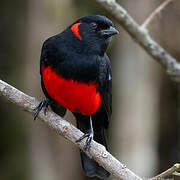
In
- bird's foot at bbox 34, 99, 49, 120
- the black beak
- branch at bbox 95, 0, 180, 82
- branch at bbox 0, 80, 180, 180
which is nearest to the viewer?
A: branch at bbox 0, 80, 180, 180

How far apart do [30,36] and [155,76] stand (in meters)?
2.25

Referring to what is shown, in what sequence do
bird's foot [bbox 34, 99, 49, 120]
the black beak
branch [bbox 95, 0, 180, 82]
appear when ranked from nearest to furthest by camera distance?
bird's foot [bbox 34, 99, 49, 120] < the black beak < branch [bbox 95, 0, 180, 82]

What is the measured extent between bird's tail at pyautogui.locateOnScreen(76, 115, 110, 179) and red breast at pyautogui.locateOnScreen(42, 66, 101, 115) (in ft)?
1.75

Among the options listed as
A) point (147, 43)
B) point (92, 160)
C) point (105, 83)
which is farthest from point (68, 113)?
point (105, 83)

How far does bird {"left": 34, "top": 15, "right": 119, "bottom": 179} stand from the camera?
361 centimetres

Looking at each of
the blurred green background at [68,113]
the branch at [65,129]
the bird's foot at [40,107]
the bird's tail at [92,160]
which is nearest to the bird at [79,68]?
the bird's foot at [40,107]

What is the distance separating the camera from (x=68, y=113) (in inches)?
248

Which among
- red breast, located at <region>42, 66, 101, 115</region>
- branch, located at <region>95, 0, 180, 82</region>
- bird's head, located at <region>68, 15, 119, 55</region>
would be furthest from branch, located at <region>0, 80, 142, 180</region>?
branch, located at <region>95, 0, 180, 82</region>

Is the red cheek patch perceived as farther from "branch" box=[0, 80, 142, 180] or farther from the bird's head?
"branch" box=[0, 80, 142, 180]

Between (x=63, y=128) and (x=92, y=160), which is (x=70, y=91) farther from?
(x=92, y=160)

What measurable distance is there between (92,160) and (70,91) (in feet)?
3.39

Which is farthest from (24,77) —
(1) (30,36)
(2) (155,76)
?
(2) (155,76)

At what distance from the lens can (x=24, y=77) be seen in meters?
6.18

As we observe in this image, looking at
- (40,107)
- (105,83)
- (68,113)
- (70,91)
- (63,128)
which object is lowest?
(68,113)
